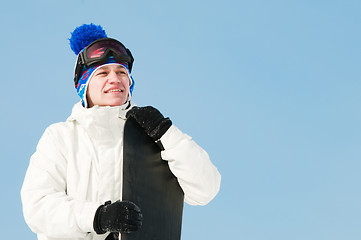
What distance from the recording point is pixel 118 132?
3057 mm

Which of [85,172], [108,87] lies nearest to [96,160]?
[85,172]

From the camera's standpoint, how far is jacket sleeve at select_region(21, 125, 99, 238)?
2736 mm

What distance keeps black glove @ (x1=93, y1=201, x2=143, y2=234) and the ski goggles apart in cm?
94

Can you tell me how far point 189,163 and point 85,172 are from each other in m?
0.60

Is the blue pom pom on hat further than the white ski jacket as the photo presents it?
Yes

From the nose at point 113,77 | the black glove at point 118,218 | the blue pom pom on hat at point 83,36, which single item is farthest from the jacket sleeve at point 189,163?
the blue pom pom on hat at point 83,36

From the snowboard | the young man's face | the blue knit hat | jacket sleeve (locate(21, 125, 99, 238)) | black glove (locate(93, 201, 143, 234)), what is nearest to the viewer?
black glove (locate(93, 201, 143, 234))

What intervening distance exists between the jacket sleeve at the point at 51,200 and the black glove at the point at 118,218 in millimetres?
45

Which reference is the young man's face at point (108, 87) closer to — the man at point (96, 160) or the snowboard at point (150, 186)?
the man at point (96, 160)

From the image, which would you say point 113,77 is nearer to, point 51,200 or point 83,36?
point 83,36

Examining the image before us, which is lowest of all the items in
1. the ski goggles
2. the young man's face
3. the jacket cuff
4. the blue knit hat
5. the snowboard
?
the jacket cuff

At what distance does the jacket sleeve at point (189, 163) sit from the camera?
2867mm

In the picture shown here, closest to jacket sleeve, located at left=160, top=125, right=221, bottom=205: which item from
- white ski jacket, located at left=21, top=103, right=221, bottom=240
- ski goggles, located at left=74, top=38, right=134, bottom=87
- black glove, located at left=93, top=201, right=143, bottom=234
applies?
white ski jacket, located at left=21, top=103, right=221, bottom=240

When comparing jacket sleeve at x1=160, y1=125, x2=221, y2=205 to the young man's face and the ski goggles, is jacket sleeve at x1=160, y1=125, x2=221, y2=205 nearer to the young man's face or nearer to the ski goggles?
the young man's face
